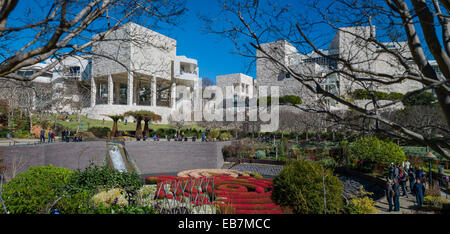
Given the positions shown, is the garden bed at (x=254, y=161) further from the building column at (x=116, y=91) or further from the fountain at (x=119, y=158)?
the building column at (x=116, y=91)

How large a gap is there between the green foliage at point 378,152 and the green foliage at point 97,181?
558 inches

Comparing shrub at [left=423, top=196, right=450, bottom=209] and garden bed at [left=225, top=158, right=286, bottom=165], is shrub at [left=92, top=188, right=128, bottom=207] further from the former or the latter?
garden bed at [left=225, top=158, right=286, bottom=165]

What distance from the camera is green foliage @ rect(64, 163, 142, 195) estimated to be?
27.4 feet

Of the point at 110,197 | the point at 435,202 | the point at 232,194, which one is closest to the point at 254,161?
the point at 232,194

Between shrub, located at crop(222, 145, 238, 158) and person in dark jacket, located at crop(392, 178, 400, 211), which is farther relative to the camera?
shrub, located at crop(222, 145, 238, 158)

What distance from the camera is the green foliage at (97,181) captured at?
27.4 ft

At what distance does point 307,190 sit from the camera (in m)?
7.94

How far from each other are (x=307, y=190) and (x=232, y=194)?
159 inches

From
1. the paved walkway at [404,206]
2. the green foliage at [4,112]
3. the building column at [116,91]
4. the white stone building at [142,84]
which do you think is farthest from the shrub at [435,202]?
the building column at [116,91]

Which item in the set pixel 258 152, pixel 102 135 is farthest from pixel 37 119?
pixel 258 152

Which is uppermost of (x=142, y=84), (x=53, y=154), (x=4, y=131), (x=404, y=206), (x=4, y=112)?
(x=142, y=84)

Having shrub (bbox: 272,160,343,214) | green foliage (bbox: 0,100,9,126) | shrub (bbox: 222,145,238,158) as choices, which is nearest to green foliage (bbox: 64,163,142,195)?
shrub (bbox: 272,160,343,214)

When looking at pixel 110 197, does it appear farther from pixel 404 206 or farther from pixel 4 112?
pixel 4 112

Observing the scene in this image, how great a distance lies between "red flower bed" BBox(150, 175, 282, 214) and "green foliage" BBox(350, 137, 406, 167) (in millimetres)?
7355
